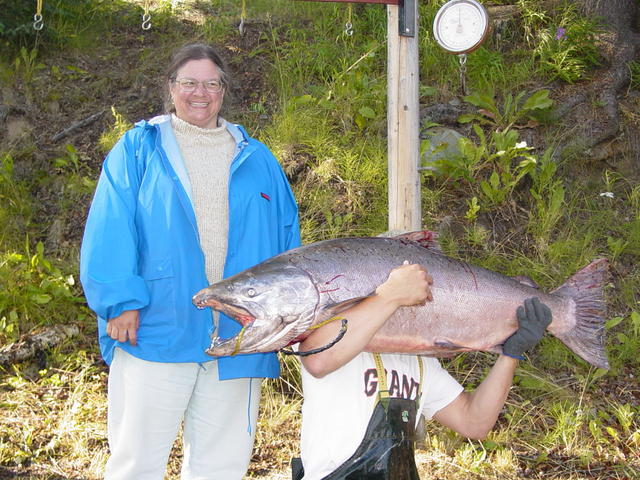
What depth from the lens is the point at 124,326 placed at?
9.68 feet

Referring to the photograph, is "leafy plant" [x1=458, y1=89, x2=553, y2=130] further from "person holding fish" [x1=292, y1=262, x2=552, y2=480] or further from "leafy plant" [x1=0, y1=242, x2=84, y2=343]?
"person holding fish" [x1=292, y1=262, x2=552, y2=480]

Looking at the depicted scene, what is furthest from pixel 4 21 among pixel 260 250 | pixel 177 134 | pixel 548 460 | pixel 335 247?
pixel 548 460

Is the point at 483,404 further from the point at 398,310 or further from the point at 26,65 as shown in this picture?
the point at 26,65

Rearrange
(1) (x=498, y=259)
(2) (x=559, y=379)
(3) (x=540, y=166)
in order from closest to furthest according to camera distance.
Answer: (2) (x=559, y=379) < (1) (x=498, y=259) < (3) (x=540, y=166)

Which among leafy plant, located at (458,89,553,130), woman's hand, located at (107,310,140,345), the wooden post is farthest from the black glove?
leafy plant, located at (458,89,553,130)

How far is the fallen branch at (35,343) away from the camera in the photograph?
16.3 feet

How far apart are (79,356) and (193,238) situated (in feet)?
8.08

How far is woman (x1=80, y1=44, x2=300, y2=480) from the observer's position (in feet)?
9.71

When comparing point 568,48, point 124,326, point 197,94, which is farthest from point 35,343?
point 568,48

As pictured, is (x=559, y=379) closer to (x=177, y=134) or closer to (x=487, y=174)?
(x=487, y=174)

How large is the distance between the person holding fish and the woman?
2.06 feet

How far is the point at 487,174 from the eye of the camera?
611 centimetres

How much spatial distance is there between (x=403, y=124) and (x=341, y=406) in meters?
1.90

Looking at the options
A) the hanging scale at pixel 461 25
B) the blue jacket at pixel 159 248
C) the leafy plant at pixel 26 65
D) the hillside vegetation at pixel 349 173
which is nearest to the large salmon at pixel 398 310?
the blue jacket at pixel 159 248
